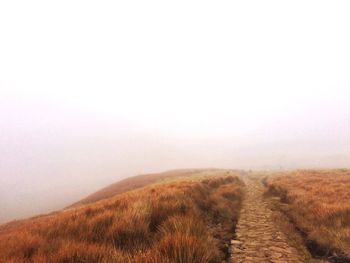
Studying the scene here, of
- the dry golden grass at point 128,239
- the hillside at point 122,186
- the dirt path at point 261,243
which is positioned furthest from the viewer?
the hillside at point 122,186

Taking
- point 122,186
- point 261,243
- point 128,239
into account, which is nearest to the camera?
point 128,239

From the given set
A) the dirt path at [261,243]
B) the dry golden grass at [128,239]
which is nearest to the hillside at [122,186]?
the dirt path at [261,243]

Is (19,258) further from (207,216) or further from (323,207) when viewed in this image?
(323,207)

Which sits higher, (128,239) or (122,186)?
(128,239)

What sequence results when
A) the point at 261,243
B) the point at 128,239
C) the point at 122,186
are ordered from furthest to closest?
the point at 122,186 → the point at 261,243 → the point at 128,239

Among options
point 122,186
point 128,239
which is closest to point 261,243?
point 128,239

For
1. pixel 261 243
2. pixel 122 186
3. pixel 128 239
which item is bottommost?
pixel 122 186

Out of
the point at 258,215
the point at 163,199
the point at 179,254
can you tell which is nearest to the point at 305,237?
the point at 258,215

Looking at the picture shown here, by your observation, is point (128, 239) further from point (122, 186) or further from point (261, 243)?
point (122, 186)

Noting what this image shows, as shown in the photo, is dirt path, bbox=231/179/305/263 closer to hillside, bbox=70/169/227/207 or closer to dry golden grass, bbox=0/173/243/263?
dry golden grass, bbox=0/173/243/263

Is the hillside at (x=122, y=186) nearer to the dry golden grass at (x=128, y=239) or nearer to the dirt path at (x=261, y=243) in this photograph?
the dirt path at (x=261, y=243)

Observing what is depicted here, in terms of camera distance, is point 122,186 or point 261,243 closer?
point 261,243

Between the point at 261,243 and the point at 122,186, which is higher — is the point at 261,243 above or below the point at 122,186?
above

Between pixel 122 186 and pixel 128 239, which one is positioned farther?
pixel 122 186
